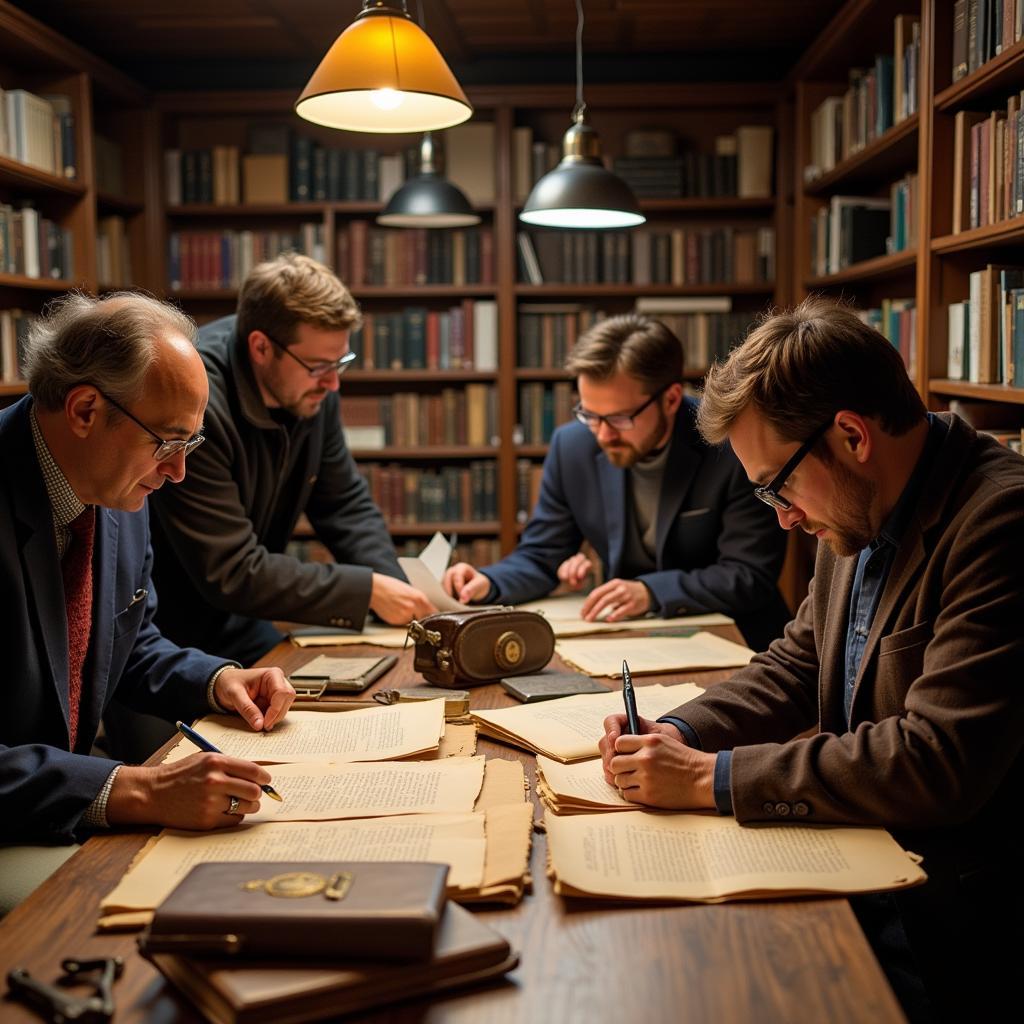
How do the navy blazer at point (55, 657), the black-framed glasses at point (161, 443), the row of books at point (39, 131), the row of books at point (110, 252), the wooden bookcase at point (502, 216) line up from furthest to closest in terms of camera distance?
the wooden bookcase at point (502, 216) → the row of books at point (110, 252) → the row of books at point (39, 131) → the black-framed glasses at point (161, 443) → the navy blazer at point (55, 657)

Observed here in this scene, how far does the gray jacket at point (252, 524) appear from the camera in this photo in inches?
101

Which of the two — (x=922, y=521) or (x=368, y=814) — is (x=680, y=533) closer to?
(x=922, y=521)

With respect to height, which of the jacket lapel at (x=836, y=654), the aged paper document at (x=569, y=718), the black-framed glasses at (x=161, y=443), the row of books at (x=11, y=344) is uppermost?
the row of books at (x=11, y=344)

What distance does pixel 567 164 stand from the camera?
3156 mm

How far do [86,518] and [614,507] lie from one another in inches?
59.2

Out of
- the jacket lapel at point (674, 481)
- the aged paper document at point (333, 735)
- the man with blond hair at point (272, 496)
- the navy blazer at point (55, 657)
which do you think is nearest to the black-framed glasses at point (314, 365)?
the man with blond hair at point (272, 496)

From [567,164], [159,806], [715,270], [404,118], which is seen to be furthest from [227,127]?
[159,806]

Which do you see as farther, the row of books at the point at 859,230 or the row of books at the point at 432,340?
the row of books at the point at 432,340

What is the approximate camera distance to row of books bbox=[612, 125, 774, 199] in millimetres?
5160

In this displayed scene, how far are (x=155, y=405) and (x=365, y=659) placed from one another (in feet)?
2.26

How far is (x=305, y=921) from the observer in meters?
0.99

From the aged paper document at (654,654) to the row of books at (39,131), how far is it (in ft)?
9.62

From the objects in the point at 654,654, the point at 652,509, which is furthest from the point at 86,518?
the point at 652,509

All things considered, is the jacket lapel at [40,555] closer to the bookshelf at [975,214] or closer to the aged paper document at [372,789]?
the aged paper document at [372,789]
